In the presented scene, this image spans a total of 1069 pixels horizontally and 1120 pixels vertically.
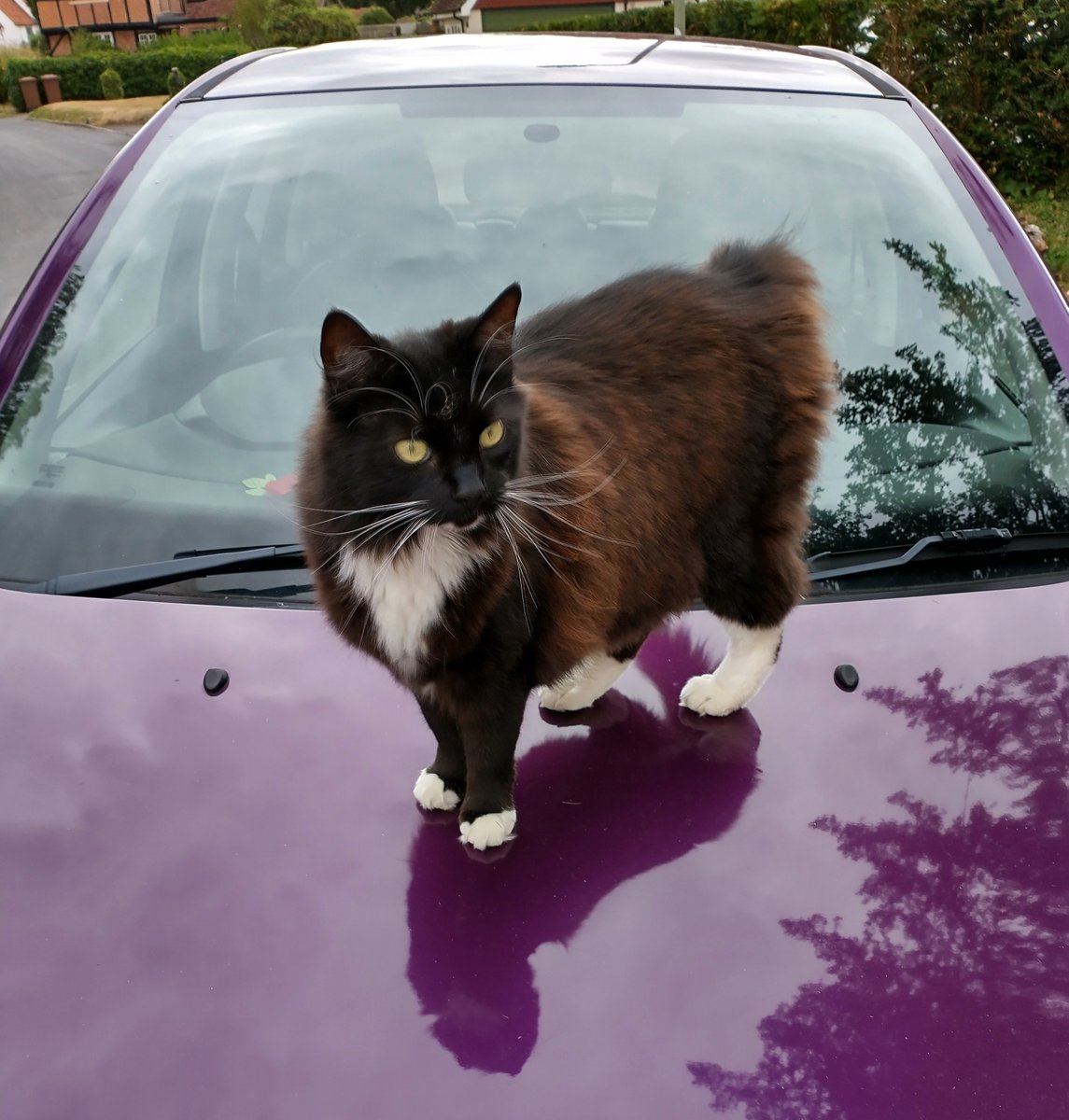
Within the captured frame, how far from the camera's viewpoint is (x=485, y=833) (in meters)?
1.39

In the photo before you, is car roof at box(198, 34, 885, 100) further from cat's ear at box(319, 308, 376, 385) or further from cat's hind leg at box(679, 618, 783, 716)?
cat's hind leg at box(679, 618, 783, 716)

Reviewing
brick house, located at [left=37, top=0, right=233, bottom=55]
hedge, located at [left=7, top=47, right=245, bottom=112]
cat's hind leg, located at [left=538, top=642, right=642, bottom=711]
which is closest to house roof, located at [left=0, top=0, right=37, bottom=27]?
brick house, located at [left=37, top=0, right=233, bottom=55]

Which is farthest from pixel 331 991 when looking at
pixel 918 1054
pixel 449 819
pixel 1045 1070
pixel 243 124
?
pixel 243 124

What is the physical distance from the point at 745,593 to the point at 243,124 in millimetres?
1509

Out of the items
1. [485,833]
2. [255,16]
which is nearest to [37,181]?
[485,833]

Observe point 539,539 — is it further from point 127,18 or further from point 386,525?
point 127,18

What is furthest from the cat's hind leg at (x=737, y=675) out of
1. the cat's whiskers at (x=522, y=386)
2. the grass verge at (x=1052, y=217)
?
the grass verge at (x=1052, y=217)

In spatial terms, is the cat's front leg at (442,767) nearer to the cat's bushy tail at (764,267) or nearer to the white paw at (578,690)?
the white paw at (578,690)

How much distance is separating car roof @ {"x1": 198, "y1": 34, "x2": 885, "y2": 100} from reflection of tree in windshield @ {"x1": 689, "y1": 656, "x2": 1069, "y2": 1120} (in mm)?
1546

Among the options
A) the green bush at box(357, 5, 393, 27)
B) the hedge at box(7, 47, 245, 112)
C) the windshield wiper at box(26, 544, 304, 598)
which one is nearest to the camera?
the windshield wiper at box(26, 544, 304, 598)

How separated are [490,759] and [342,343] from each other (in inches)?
22.2

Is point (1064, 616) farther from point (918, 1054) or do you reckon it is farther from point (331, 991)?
point (331, 991)

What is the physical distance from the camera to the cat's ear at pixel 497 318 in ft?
Answer: 4.83

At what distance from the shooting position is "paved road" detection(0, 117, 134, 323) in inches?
354
